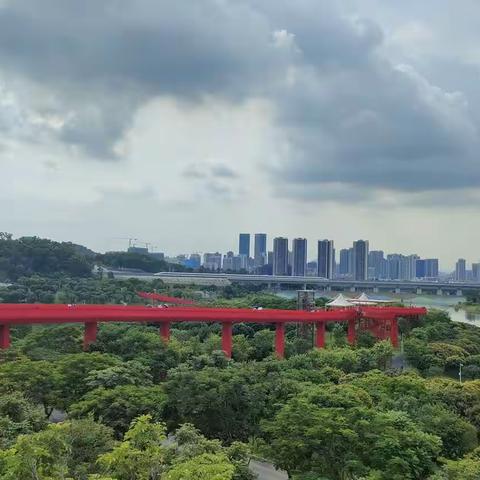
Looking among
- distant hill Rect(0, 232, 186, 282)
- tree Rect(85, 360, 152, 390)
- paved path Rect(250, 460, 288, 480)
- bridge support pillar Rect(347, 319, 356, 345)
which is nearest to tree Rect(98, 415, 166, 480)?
paved path Rect(250, 460, 288, 480)

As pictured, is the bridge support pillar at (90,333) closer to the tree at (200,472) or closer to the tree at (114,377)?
the tree at (114,377)

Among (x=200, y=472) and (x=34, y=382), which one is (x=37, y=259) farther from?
(x=200, y=472)

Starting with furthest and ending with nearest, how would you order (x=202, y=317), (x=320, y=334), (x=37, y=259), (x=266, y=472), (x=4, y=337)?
(x=37, y=259) → (x=320, y=334) → (x=202, y=317) → (x=4, y=337) → (x=266, y=472)

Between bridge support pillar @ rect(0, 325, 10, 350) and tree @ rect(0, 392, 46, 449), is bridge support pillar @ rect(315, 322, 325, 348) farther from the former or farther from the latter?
tree @ rect(0, 392, 46, 449)

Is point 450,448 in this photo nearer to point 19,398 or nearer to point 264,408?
point 264,408

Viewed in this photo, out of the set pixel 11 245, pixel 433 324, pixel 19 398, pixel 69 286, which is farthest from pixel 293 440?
pixel 11 245

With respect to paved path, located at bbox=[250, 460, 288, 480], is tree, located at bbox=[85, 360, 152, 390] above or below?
above

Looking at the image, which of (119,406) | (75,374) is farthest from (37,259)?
(119,406)
